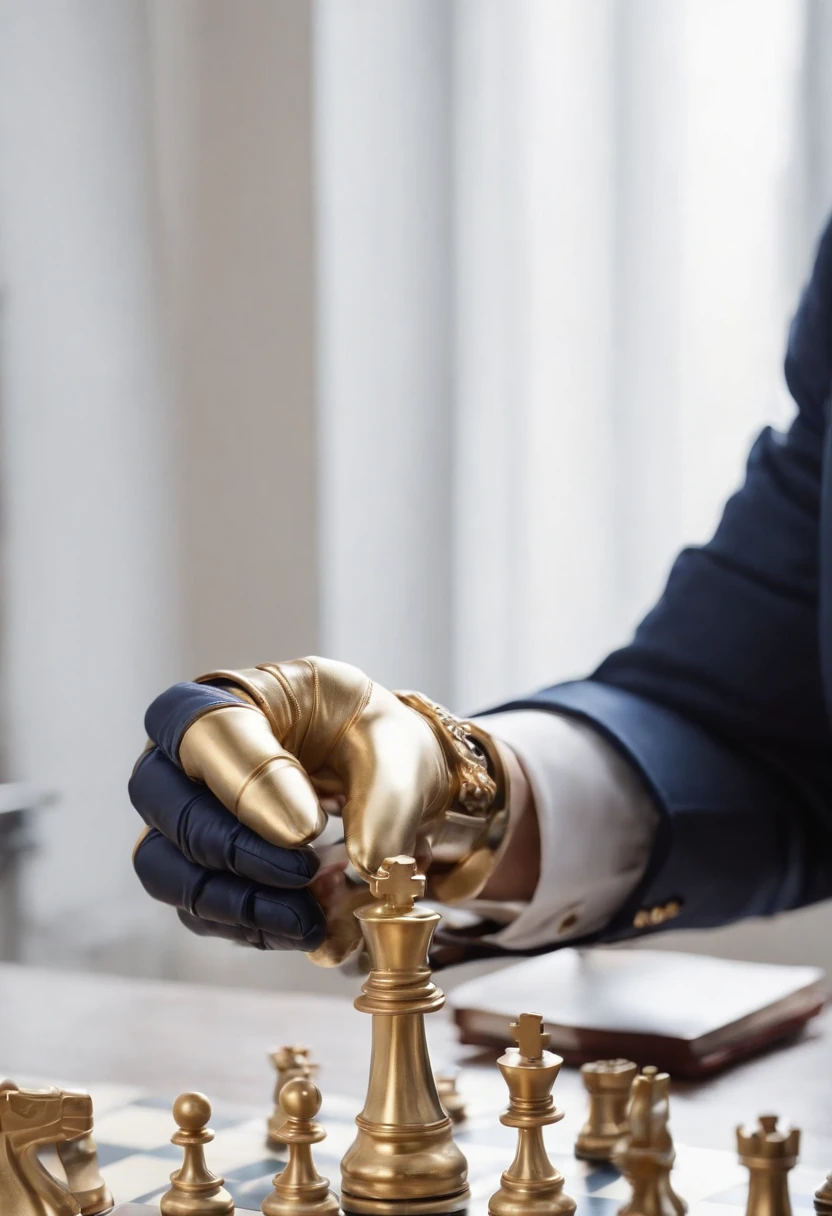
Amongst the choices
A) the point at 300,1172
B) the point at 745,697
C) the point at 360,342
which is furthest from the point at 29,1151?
the point at 360,342

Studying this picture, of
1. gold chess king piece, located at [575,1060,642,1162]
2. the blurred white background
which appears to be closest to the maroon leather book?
gold chess king piece, located at [575,1060,642,1162]

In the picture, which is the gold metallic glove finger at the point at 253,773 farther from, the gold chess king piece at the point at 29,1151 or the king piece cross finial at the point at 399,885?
the gold chess king piece at the point at 29,1151

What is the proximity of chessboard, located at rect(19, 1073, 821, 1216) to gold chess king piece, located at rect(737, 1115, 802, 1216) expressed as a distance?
0.05 meters

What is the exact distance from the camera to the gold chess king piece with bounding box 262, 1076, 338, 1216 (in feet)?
1.93

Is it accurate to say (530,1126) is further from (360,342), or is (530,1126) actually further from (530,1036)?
(360,342)

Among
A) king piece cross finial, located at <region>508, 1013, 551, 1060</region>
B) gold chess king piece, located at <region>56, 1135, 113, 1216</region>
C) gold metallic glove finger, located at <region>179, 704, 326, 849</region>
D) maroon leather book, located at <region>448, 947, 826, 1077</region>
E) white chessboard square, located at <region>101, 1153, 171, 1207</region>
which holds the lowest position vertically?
maroon leather book, located at <region>448, 947, 826, 1077</region>

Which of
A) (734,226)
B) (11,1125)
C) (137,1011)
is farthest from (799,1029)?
(734,226)

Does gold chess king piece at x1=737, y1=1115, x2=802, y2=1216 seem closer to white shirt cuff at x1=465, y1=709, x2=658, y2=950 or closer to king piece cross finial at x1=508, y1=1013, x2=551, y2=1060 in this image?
king piece cross finial at x1=508, y1=1013, x2=551, y2=1060

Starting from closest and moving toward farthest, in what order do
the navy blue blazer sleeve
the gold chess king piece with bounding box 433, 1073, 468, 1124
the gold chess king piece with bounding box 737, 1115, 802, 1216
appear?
1. the gold chess king piece with bounding box 737, 1115, 802, 1216
2. the gold chess king piece with bounding box 433, 1073, 468, 1124
3. the navy blue blazer sleeve

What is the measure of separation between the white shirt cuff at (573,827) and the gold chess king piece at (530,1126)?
0.32m

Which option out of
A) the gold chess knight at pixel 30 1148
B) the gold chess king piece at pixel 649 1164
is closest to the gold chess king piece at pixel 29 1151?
the gold chess knight at pixel 30 1148

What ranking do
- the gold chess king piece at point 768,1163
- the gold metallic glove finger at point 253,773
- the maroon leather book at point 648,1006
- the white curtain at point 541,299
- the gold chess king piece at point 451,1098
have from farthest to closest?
the white curtain at point 541,299 < the maroon leather book at point 648,1006 < the gold chess king piece at point 451,1098 < the gold metallic glove finger at point 253,773 < the gold chess king piece at point 768,1163

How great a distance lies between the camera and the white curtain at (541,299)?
1918mm

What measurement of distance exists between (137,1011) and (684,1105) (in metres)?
0.43
